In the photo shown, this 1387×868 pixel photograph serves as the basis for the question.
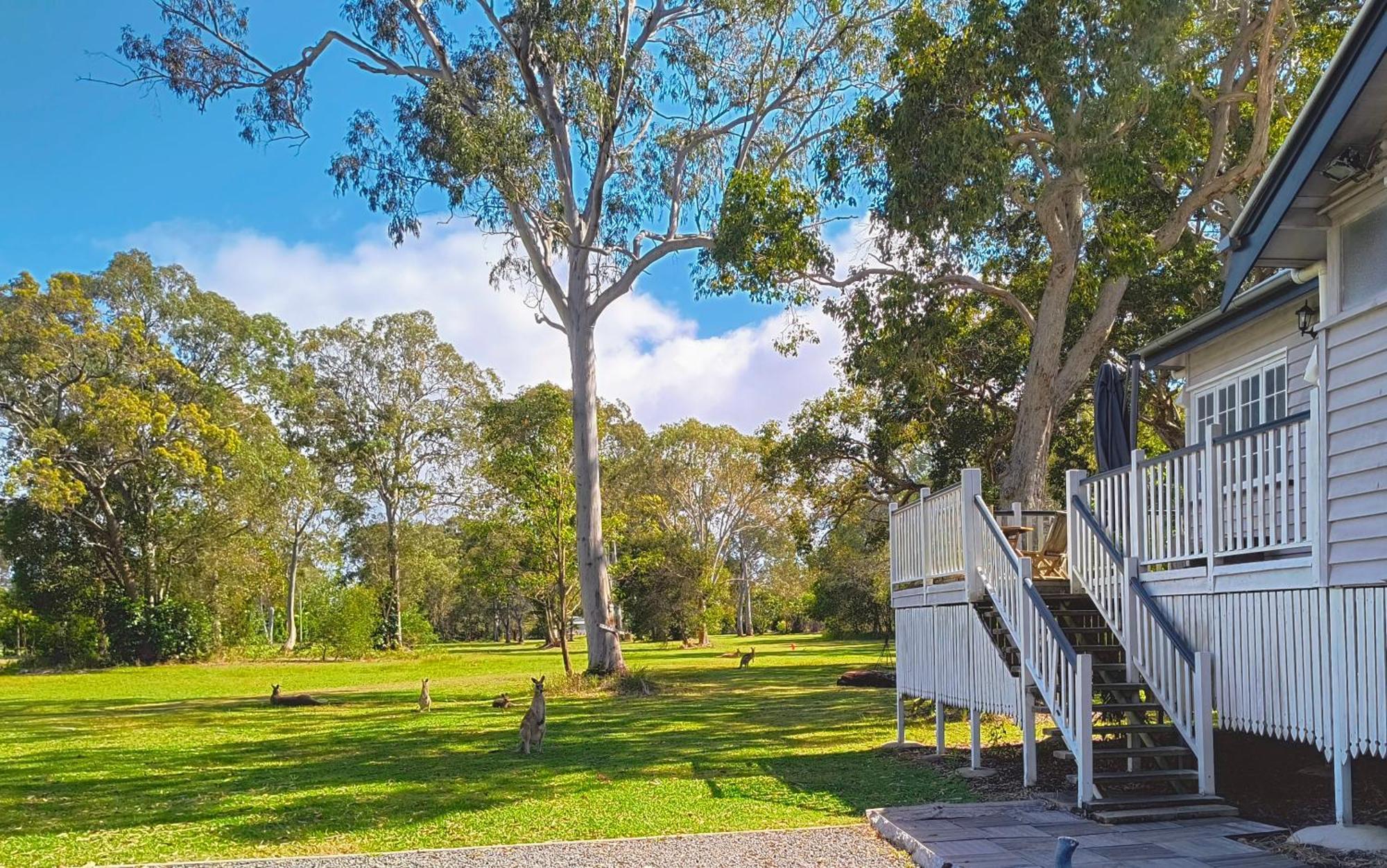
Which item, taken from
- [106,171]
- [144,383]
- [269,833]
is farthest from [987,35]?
[144,383]

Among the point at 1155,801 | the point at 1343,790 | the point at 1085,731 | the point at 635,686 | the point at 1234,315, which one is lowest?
the point at 635,686

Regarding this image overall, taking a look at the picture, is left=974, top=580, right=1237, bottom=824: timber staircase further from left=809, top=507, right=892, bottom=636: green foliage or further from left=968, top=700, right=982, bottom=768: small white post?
left=809, top=507, right=892, bottom=636: green foliage

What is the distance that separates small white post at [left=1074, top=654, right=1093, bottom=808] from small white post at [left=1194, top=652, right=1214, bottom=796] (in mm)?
785

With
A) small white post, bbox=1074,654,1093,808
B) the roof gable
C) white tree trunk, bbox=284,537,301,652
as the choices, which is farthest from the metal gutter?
white tree trunk, bbox=284,537,301,652

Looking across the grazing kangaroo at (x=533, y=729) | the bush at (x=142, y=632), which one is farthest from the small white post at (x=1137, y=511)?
the bush at (x=142, y=632)

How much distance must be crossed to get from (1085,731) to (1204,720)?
94 cm

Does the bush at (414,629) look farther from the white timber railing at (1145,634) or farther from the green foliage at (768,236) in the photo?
the white timber railing at (1145,634)

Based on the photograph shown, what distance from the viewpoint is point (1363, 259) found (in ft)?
23.8

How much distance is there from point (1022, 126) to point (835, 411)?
9.75 meters

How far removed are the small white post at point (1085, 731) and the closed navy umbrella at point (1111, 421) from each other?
12.5 ft

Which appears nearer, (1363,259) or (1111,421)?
(1363,259)

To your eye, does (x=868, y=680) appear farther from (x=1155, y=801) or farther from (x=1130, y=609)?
(x=1155, y=801)

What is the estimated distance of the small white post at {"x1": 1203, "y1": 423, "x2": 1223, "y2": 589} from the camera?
7.92m

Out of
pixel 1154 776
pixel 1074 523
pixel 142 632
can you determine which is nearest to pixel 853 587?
pixel 142 632
